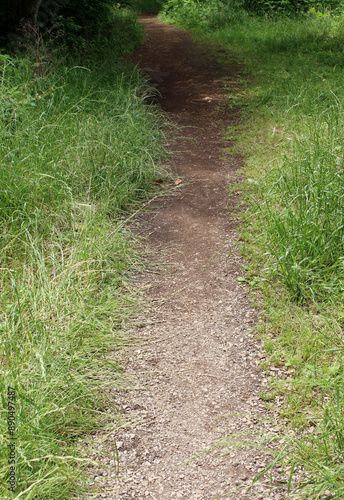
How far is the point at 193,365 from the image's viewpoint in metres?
2.48

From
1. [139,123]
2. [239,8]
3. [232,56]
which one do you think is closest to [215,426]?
[139,123]

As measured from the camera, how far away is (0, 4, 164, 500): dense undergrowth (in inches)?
73.3

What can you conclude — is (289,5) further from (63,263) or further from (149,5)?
(63,263)

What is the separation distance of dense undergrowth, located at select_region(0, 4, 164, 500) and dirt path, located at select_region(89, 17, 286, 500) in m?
0.20

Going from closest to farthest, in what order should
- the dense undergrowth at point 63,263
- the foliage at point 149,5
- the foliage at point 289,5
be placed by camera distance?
the dense undergrowth at point 63,263 < the foliage at point 289,5 < the foliage at point 149,5

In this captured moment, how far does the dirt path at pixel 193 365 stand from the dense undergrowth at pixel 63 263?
195 mm

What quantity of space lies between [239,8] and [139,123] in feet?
33.5

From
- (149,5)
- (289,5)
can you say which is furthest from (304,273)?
(149,5)

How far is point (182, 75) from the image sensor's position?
8.84m

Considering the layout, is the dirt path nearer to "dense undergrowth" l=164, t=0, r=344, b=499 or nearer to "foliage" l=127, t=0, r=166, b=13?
"dense undergrowth" l=164, t=0, r=344, b=499

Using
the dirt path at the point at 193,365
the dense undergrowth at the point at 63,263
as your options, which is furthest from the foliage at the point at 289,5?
the dirt path at the point at 193,365

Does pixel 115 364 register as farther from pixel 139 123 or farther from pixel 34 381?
pixel 139 123

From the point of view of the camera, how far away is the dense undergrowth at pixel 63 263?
1861mm

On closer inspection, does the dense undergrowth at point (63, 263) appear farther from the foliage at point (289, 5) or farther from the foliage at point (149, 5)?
the foliage at point (149, 5)
